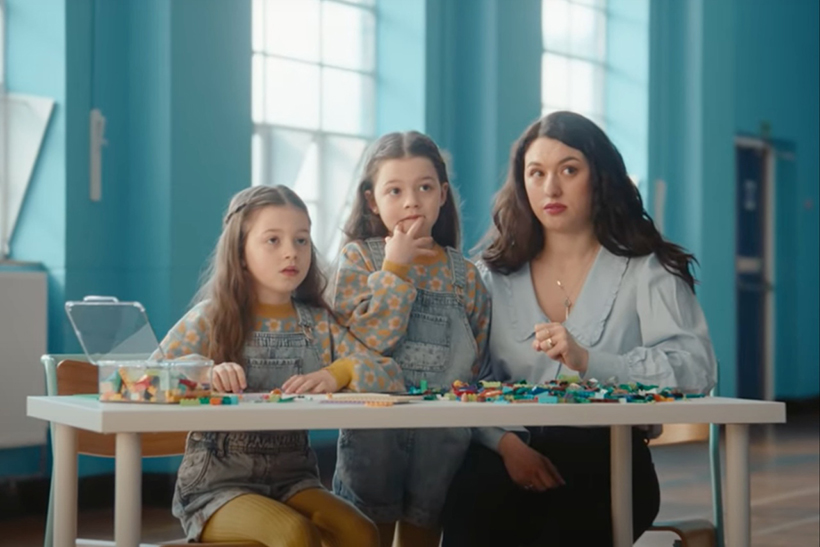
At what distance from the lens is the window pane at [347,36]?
692cm

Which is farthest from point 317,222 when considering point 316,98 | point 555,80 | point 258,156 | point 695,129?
point 695,129

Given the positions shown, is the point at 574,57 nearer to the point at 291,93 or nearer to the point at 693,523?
the point at 291,93

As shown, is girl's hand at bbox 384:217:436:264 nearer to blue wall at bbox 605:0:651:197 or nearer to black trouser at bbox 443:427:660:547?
black trouser at bbox 443:427:660:547

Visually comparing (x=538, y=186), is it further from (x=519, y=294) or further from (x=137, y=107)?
(x=137, y=107)

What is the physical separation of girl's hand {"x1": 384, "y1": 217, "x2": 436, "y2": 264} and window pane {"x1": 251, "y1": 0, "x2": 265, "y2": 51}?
161 inches

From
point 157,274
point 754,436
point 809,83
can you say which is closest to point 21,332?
point 157,274

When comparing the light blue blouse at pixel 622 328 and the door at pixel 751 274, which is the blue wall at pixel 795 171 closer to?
the door at pixel 751 274

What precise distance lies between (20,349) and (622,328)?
10.3ft

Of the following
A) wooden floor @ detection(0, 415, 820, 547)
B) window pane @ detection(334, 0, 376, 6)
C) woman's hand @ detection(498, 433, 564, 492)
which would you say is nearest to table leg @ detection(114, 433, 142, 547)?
woman's hand @ detection(498, 433, 564, 492)

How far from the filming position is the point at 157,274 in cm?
549

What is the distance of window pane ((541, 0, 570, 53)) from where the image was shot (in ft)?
28.1

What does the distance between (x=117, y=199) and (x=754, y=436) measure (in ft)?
16.8

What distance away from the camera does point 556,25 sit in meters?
8.67

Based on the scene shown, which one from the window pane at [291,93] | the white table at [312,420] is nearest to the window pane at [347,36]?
the window pane at [291,93]
